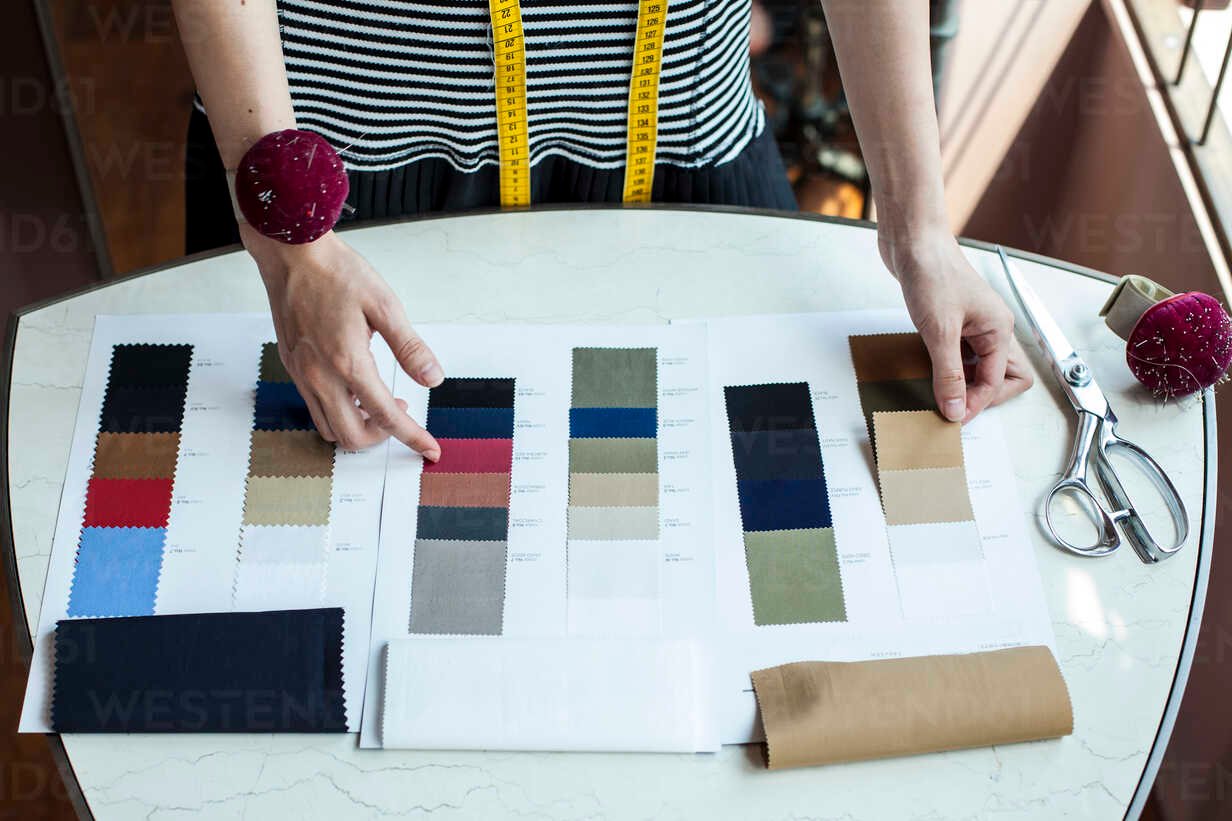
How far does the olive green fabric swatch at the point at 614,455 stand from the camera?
96 centimetres

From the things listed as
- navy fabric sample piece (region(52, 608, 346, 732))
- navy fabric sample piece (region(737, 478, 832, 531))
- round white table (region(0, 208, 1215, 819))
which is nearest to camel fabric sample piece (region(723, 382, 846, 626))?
navy fabric sample piece (region(737, 478, 832, 531))

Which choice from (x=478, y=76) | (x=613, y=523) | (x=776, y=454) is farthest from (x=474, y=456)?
(x=478, y=76)

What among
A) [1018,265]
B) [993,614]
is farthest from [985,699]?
[1018,265]

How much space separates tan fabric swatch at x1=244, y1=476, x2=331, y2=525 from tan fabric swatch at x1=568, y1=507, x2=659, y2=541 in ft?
0.70

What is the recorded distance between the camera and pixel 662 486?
37.3 inches

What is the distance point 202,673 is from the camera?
2.74 feet

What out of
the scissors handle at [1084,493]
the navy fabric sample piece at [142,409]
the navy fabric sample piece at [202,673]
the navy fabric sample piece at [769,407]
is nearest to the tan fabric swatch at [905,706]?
the scissors handle at [1084,493]

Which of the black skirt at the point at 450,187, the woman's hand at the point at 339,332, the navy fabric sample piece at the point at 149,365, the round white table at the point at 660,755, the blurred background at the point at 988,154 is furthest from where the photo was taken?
the blurred background at the point at 988,154

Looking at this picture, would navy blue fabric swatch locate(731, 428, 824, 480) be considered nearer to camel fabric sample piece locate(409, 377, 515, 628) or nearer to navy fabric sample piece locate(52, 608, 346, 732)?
camel fabric sample piece locate(409, 377, 515, 628)

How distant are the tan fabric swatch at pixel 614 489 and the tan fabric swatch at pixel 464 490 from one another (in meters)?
0.06

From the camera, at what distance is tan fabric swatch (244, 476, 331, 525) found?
923mm

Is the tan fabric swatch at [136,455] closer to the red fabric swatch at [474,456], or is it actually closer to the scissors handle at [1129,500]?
the red fabric swatch at [474,456]

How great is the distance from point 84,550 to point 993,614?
0.76 m

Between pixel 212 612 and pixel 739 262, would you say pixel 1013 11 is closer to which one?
pixel 739 262
